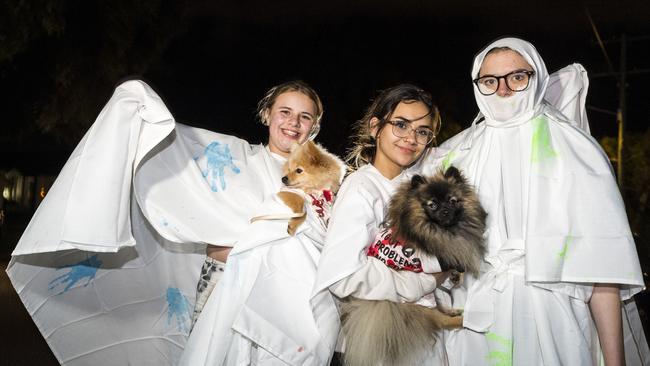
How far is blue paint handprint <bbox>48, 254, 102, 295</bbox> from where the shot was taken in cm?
416

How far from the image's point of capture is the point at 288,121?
4082 mm

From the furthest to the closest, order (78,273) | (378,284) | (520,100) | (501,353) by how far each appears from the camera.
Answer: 1. (78,273)
2. (520,100)
3. (378,284)
4. (501,353)

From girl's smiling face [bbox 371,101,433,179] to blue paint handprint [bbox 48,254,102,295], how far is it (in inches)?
91.4

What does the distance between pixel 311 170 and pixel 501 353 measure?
1.67 m

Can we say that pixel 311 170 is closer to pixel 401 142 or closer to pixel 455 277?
pixel 401 142

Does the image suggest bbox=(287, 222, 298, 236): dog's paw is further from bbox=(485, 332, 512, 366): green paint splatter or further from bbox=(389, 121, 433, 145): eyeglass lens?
bbox=(485, 332, 512, 366): green paint splatter

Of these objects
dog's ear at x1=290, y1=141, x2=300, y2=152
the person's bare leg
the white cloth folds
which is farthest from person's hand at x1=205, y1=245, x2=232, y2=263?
dog's ear at x1=290, y1=141, x2=300, y2=152

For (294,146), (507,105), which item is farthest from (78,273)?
(507,105)

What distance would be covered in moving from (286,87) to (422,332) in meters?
2.08

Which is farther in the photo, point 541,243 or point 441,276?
point 441,276

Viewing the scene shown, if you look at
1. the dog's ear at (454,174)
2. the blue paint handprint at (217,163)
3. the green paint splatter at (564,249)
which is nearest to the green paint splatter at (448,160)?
the dog's ear at (454,174)

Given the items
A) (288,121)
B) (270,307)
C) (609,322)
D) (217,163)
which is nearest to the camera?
(609,322)

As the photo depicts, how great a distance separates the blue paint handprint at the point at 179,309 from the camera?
4258 millimetres

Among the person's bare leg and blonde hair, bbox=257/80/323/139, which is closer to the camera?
the person's bare leg
